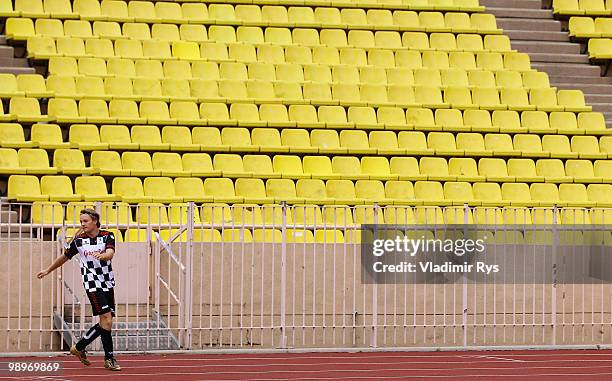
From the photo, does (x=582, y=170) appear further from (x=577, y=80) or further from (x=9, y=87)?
(x=9, y=87)

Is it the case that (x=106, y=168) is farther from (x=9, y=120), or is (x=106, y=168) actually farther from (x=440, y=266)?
(x=440, y=266)

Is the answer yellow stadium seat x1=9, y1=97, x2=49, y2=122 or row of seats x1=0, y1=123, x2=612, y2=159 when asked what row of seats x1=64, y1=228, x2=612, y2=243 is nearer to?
row of seats x1=0, y1=123, x2=612, y2=159

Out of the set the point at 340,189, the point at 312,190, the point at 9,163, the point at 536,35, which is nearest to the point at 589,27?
the point at 536,35

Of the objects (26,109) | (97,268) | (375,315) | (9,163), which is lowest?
(375,315)

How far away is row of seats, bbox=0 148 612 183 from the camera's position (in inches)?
695

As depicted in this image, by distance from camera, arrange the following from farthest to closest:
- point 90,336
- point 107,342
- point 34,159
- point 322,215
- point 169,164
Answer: point 169,164 → point 34,159 → point 322,215 → point 90,336 → point 107,342

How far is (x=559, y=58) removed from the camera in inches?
882

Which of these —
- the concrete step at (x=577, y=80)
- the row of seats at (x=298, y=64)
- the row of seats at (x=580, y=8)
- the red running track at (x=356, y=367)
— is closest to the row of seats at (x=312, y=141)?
the row of seats at (x=298, y=64)

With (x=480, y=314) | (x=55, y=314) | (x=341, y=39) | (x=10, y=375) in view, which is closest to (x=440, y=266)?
(x=480, y=314)

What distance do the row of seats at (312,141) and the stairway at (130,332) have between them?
3902mm

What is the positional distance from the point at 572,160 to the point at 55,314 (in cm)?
857

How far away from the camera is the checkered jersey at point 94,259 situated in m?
12.5

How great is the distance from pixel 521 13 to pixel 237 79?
5.66m

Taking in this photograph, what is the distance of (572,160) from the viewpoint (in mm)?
19969
